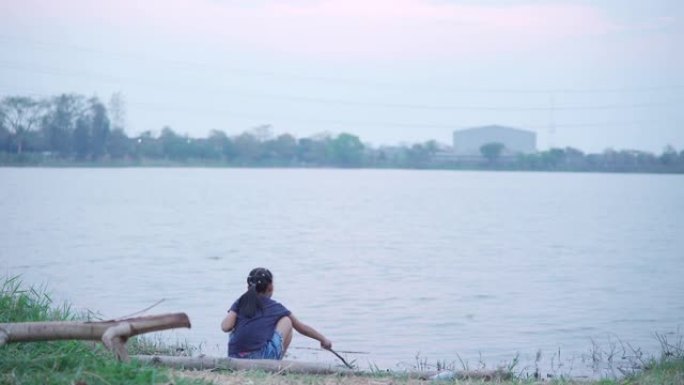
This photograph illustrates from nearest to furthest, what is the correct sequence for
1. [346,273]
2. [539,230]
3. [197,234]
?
[346,273], [197,234], [539,230]

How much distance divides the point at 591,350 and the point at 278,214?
34.9m

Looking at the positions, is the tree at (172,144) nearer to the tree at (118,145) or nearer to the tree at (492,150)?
the tree at (118,145)

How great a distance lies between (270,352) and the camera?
8.99 m

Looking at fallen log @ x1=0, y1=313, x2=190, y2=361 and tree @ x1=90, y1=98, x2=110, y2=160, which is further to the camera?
tree @ x1=90, y1=98, x2=110, y2=160

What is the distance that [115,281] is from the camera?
22.4 metres

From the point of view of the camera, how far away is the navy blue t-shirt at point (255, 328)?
9.11 metres

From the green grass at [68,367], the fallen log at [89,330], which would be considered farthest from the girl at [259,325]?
the fallen log at [89,330]

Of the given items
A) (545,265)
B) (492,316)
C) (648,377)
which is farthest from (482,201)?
(648,377)

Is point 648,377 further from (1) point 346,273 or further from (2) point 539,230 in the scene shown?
(2) point 539,230

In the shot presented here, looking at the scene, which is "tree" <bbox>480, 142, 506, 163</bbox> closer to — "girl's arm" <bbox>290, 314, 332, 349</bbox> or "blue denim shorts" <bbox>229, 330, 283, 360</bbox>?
"girl's arm" <bbox>290, 314, 332, 349</bbox>

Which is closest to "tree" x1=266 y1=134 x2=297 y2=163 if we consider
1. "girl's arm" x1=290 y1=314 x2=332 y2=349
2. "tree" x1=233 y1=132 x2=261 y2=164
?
"tree" x1=233 y1=132 x2=261 y2=164

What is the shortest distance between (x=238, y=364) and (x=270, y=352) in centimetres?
125

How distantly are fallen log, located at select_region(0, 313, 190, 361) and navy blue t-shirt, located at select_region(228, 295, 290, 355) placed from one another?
7.45 feet

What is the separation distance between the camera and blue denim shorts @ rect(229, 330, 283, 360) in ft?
29.4
